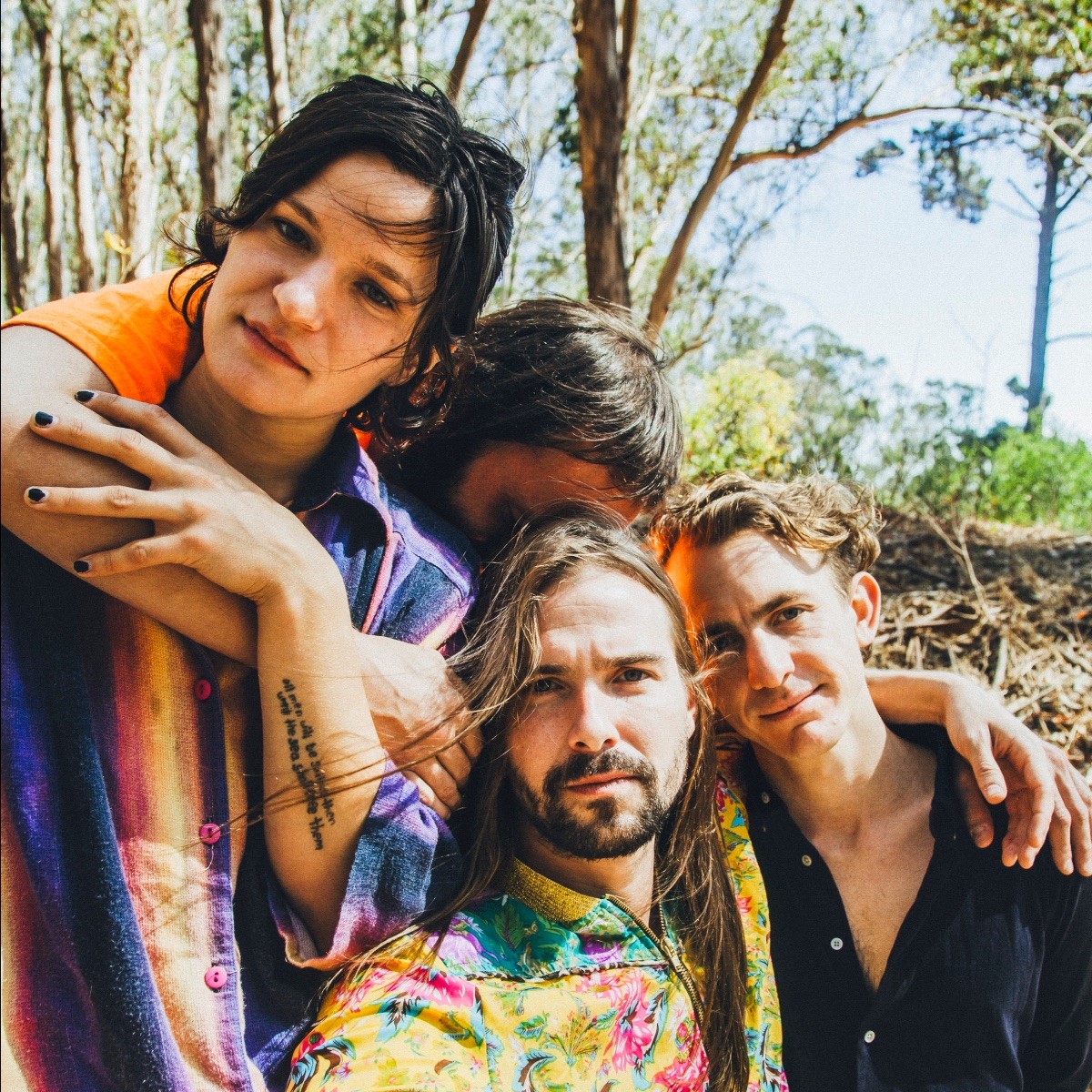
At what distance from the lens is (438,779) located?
6.86ft

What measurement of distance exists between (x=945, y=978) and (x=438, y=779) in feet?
4.68

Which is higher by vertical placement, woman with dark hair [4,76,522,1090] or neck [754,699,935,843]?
woman with dark hair [4,76,522,1090]

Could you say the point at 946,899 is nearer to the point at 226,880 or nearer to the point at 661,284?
the point at 226,880

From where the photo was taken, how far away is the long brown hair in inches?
86.7

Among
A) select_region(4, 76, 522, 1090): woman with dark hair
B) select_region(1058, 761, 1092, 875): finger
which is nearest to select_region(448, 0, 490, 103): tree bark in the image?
select_region(4, 76, 522, 1090): woman with dark hair

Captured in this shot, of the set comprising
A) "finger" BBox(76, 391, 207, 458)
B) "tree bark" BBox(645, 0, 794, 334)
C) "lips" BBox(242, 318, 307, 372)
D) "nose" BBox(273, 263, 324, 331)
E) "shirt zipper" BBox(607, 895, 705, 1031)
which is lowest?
"shirt zipper" BBox(607, 895, 705, 1031)

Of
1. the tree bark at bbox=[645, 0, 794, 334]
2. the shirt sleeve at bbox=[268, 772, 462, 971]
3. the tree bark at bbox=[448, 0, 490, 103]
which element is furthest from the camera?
the tree bark at bbox=[448, 0, 490, 103]

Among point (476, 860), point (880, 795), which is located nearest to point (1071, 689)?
point (880, 795)

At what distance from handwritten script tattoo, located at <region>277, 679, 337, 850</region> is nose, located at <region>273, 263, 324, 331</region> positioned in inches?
25.3

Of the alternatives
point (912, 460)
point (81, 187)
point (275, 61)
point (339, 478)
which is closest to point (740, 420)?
point (912, 460)

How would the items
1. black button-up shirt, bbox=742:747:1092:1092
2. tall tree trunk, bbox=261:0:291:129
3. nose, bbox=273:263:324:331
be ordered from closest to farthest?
nose, bbox=273:263:324:331
black button-up shirt, bbox=742:747:1092:1092
tall tree trunk, bbox=261:0:291:129

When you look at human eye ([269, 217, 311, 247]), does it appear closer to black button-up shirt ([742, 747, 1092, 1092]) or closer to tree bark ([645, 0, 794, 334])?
black button-up shirt ([742, 747, 1092, 1092])

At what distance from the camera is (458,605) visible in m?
2.27

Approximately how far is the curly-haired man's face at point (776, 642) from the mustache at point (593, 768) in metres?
0.53
